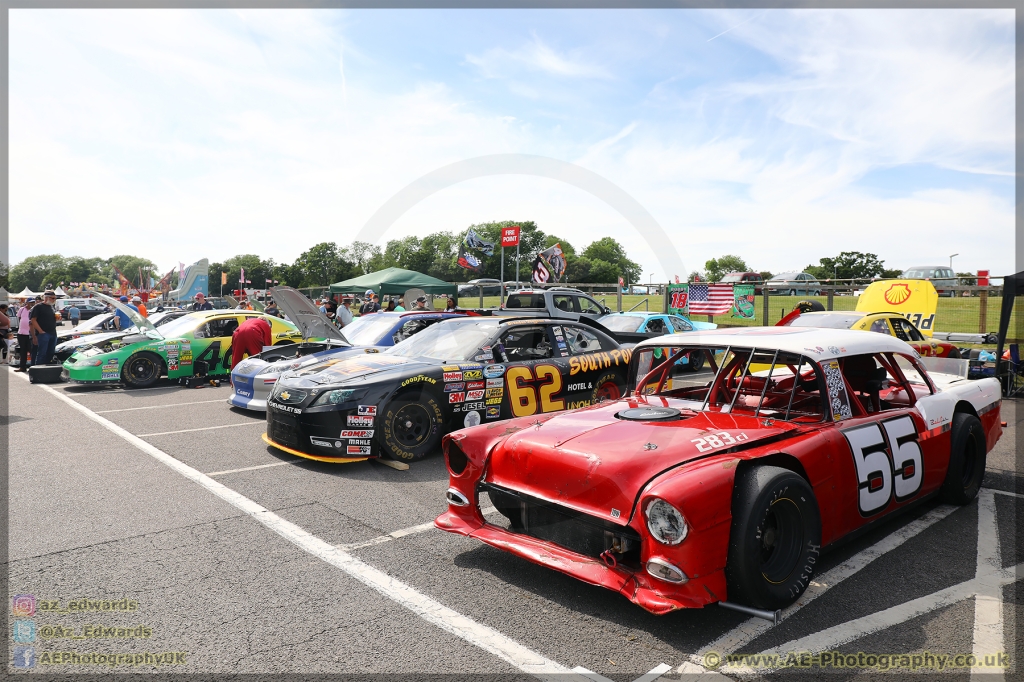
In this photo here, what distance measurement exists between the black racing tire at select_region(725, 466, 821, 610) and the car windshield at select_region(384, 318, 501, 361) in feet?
13.1

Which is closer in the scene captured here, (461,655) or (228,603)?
(461,655)

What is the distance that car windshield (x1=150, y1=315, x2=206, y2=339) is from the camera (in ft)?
39.9

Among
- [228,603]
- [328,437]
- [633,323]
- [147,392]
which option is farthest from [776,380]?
[147,392]

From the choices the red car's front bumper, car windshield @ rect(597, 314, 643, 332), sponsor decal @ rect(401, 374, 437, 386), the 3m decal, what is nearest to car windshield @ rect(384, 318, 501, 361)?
the 3m decal

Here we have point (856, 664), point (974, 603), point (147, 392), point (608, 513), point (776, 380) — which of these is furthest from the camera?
point (147, 392)

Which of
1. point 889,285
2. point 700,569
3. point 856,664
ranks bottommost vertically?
point 856,664

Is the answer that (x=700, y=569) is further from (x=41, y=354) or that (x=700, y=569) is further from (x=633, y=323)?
(x=41, y=354)

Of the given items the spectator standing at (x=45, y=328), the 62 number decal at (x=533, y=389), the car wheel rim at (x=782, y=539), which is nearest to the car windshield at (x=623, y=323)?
the 62 number decal at (x=533, y=389)

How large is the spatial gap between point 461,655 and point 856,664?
178 cm

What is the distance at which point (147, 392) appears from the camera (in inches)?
440

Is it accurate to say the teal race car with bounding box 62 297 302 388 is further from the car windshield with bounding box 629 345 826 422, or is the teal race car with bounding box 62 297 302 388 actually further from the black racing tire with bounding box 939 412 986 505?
the black racing tire with bounding box 939 412 986 505

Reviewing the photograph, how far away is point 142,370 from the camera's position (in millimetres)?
11672

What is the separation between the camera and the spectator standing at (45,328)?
523 inches

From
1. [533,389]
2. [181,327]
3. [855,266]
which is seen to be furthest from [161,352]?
[855,266]
